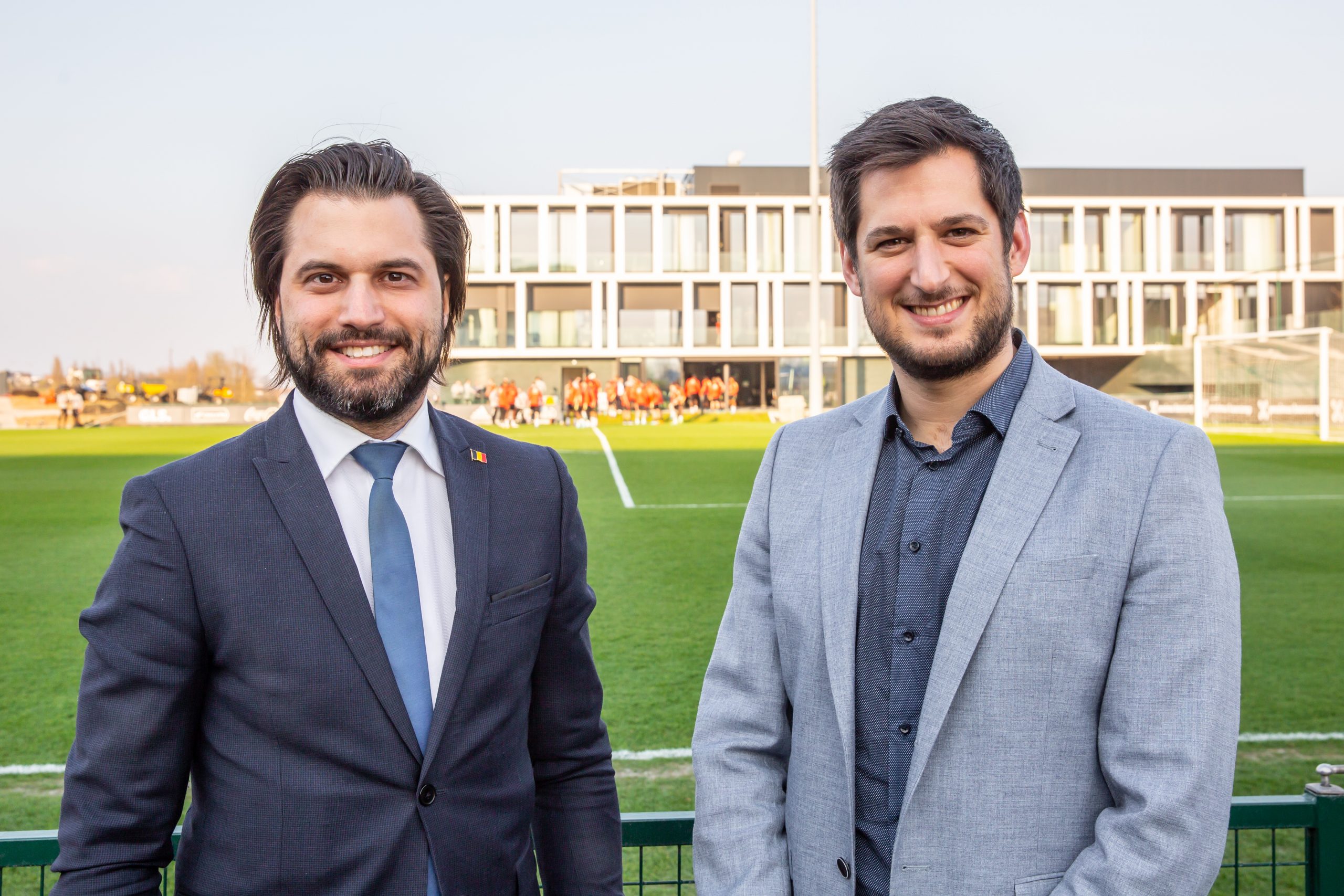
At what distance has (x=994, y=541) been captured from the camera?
1.72 metres

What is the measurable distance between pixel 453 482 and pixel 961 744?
0.99 m

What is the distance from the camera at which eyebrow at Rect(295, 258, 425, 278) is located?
6.15 feet

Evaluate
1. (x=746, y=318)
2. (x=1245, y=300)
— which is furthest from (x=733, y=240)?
(x=1245, y=300)

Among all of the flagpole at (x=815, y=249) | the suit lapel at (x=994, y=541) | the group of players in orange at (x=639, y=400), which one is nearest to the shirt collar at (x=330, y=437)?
the suit lapel at (x=994, y=541)

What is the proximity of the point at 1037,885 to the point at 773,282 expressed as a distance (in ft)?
173

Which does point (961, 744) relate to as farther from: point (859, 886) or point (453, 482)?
point (453, 482)

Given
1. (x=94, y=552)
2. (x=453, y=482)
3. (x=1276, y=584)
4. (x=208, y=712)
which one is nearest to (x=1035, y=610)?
(x=453, y=482)

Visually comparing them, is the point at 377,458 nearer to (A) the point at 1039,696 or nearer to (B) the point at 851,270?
(B) the point at 851,270

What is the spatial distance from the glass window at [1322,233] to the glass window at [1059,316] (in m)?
11.6

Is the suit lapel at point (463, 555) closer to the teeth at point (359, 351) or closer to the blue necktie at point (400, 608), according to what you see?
the blue necktie at point (400, 608)

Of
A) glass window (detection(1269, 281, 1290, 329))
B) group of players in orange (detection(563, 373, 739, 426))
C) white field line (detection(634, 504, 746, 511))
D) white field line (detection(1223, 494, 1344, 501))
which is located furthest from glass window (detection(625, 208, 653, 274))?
white field line (detection(1223, 494, 1344, 501))

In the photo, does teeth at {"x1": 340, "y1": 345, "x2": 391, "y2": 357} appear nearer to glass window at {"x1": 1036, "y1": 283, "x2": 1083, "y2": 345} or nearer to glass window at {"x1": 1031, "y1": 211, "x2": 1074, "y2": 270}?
glass window at {"x1": 1036, "y1": 283, "x2": 1083, "y2": 345}

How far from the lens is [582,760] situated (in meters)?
2.06

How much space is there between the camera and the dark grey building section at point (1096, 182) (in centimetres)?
5547
